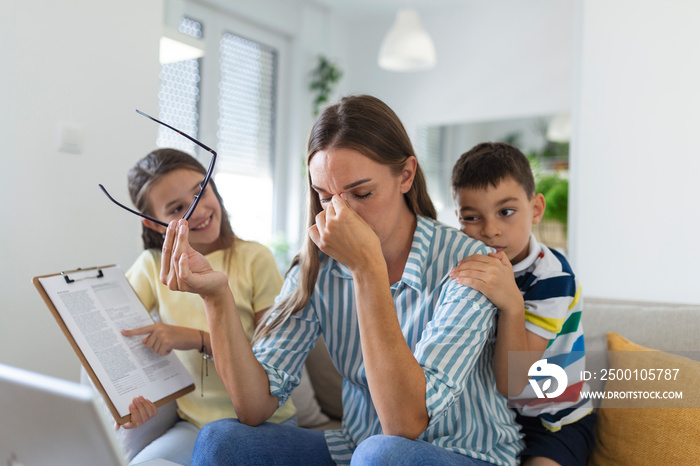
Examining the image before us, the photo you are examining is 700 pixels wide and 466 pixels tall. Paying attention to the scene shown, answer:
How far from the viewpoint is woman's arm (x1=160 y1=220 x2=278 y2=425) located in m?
1.10

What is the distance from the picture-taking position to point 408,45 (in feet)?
11.7

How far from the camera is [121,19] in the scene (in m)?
1.95

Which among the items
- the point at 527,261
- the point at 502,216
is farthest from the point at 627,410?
the point at 502,216

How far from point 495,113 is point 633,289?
257 cm

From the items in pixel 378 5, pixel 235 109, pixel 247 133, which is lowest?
pixel 247 133

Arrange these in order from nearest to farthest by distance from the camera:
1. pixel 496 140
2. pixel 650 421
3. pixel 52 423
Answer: pixel 52 423, pixel 650 421, pixel 496 140

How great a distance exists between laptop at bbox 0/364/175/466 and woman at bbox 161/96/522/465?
351mm

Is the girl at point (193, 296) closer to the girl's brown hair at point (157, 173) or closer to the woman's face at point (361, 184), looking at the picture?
the girl's brown hair at point (157, 173)

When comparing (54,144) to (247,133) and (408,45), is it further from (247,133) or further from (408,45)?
(247,133)

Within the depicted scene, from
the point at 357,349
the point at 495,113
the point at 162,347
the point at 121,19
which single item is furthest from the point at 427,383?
the point at 495,113

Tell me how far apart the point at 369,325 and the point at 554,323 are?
426 millimetres

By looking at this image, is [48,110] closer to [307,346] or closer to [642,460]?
[307,346]

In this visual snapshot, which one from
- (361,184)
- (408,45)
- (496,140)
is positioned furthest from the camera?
(496,140)

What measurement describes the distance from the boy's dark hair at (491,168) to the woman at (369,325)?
0.49 feet
